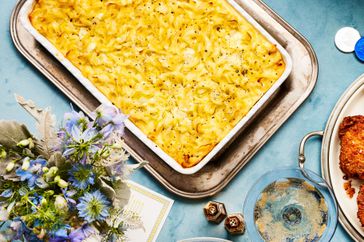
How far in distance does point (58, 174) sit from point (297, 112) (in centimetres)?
94

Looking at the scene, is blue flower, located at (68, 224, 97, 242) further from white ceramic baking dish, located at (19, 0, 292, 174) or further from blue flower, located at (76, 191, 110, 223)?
white ceramic baking dish, located at (19, 0, 292, 174)

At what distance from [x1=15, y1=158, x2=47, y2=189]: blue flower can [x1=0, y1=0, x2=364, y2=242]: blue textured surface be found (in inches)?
27.3

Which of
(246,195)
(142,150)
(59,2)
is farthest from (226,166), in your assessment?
(59,2)

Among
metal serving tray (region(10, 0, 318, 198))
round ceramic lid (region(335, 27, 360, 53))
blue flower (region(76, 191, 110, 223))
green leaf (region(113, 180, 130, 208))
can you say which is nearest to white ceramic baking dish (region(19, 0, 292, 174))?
metal serving tray (region(10, 0, 318, 198))

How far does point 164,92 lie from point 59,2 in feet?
1.38

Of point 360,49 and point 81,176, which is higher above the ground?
point 360,49

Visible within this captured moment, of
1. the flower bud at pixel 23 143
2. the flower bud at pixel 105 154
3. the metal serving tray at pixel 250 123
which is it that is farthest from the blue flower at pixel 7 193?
the metal serving tray at pixel 250 123

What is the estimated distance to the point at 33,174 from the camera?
1.36 meters

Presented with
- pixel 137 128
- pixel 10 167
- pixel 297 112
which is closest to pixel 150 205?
pixel 137 128

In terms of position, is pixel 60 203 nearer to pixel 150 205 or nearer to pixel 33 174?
pixel 33 174

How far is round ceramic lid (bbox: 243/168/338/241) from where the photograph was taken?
1.91 meters

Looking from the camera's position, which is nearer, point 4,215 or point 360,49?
point 4,215

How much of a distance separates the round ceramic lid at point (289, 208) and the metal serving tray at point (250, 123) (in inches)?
4.8

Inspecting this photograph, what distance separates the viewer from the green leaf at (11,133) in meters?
1.36
